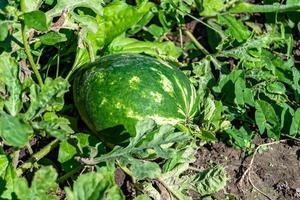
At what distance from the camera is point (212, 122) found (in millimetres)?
3418

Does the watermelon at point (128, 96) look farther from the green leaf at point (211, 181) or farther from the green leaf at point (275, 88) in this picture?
the green leaf at point (275, 88)

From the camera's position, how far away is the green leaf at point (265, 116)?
11.8 ft

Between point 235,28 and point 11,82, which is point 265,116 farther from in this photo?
point 11,82

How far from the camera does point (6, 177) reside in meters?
2.96

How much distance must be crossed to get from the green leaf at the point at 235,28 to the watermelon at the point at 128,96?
78cm

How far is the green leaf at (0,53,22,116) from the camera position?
2.77m

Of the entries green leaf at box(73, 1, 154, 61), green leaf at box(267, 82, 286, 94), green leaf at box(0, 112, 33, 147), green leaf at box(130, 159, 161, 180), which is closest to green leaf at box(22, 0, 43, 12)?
green leaf at box(73, 1, 154, 61)

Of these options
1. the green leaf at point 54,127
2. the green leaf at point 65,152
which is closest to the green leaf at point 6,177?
the green leaf at point 65,152

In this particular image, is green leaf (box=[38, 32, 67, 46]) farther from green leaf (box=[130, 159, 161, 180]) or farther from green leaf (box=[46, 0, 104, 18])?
green leaf (box=[130, 159, 161, 180])

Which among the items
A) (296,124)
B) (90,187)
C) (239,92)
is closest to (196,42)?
(239,92)

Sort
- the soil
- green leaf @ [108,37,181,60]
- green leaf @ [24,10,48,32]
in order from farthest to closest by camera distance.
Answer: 1. green leaf @ [108,37,181,60]
2. the soil
3. green leaf @ [24,10,48,32]

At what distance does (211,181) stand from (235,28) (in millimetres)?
1151

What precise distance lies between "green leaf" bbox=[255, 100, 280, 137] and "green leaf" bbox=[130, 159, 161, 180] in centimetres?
100

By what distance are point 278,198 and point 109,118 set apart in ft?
3.40
